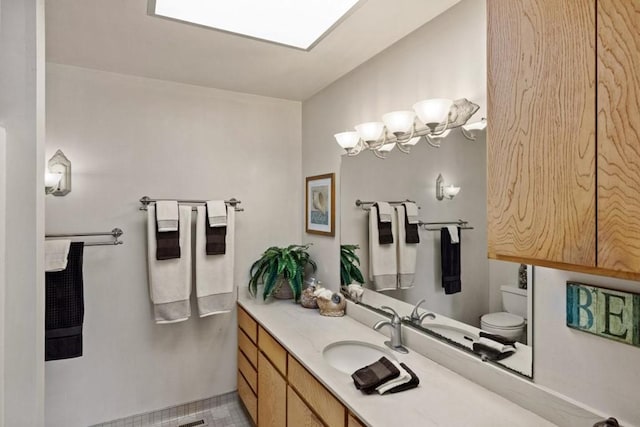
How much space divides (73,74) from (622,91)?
2.80 m

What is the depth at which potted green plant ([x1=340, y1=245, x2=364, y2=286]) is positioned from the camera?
229cm

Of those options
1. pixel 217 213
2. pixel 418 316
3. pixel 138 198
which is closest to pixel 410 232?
pixel 418 316

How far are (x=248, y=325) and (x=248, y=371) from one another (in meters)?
0.33

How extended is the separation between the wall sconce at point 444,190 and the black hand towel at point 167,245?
1.75 m

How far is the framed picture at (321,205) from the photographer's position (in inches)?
100

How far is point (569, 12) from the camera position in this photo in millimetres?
793

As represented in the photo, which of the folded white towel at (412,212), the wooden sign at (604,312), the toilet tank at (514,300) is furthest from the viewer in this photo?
the folded white towel at (412,212)

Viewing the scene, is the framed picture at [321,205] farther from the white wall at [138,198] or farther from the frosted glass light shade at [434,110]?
the frosted glass light shade at [434,110]

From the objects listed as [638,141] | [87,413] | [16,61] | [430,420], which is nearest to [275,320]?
[430,420]

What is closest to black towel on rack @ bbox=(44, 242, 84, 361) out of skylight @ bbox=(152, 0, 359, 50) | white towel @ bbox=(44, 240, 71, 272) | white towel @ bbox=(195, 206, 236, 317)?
white towel @ bbox=(44, 240, 71, 272)

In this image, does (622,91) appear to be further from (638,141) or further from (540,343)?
(540,343)

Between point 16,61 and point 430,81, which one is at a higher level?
point 430,81

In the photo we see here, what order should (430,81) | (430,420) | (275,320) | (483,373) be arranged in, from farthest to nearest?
(275,320)
(430,81)
(483,373)
(430,420)

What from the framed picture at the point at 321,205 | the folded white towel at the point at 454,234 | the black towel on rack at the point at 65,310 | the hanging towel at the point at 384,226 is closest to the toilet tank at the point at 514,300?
the folded white towel at the point at 454,234
